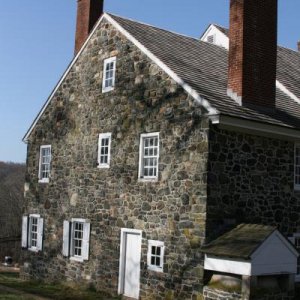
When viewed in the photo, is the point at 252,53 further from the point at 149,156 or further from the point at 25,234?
the point at 25,234

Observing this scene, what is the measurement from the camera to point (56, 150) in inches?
695

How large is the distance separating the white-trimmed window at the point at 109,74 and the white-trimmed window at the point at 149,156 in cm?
233

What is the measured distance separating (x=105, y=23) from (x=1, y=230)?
25309 millimetres

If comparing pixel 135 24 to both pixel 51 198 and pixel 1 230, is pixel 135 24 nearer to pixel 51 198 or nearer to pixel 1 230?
pixel 51 198

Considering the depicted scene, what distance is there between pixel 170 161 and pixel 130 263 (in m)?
3.08

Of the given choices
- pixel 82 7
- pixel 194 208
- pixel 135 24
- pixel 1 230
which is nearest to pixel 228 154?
pixel 194 208

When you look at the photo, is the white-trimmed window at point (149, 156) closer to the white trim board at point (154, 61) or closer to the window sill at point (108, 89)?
the white trim board at point (154, 61)

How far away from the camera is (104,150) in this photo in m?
15.6

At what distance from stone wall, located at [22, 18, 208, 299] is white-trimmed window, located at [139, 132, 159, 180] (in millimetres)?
184

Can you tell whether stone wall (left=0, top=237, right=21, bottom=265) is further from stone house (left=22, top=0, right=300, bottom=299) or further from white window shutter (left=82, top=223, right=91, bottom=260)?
white window shutter (left=82, top=223, right=91, bottom=260)

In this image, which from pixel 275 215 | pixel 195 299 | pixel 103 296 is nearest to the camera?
pixel 195 299

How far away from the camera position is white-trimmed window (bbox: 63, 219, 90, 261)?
15.7 meters

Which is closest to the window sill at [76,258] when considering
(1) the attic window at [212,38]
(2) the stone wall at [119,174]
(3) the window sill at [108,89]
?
(2) the stone wall at [119,174]

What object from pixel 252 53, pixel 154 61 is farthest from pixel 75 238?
pixel 252 53
